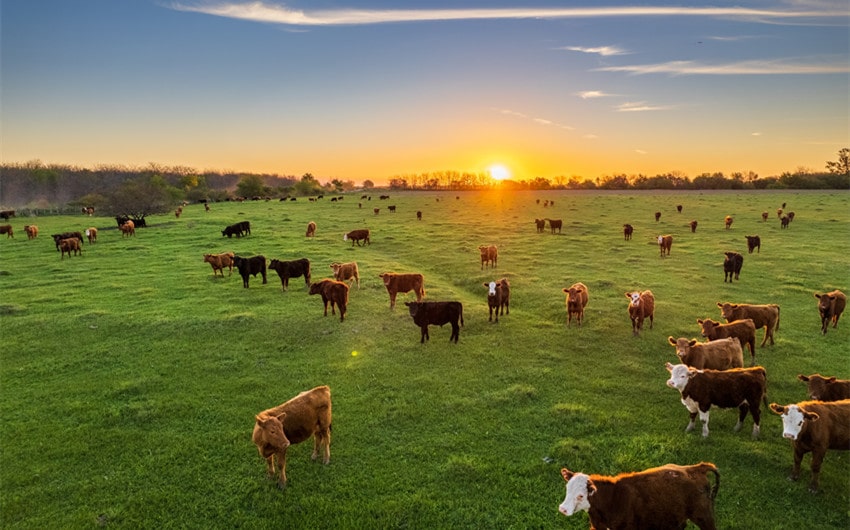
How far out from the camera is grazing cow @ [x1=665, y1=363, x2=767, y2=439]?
780 cm

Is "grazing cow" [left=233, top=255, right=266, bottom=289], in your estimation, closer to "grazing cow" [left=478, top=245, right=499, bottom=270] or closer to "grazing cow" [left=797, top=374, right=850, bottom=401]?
"grazing cow" [left=478, top=245, right=499, bottom=270]

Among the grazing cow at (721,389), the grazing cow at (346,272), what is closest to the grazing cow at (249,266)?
the grazing cow at (346,272)

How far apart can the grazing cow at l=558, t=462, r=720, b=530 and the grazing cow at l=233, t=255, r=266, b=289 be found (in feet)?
58.5

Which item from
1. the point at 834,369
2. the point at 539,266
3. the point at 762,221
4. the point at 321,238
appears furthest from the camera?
the point at 762,221

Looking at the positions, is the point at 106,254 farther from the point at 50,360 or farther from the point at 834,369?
the point at 834,369

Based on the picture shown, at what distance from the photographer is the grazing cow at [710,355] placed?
9.55 m

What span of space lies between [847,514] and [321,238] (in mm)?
32546

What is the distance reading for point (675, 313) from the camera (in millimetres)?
15414

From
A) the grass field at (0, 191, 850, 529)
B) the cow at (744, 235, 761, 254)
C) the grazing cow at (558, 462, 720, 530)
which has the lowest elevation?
the grass field at (0, 191, 850, 529)

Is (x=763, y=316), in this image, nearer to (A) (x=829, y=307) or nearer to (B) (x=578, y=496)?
(A) (x=829, y=307)

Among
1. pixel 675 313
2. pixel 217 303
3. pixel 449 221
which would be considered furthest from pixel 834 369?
pixel 449 221

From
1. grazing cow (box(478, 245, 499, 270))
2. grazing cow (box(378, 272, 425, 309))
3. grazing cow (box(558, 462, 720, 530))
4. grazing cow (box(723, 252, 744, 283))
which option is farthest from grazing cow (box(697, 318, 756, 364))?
grazing cow (box(478, 245, 499, 270))

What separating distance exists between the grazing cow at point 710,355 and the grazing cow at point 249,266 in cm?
1714

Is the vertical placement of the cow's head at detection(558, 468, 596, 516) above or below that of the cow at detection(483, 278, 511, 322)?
below
